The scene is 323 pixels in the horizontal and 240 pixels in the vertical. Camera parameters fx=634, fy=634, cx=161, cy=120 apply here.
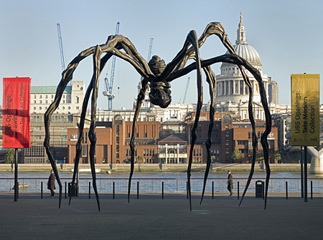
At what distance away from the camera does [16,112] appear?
25.8 meters

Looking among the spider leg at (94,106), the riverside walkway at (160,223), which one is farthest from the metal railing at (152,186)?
the spider leg at (94,106)

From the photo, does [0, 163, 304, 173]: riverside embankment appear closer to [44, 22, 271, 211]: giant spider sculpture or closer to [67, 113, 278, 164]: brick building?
[67, 113, 278, 164]: brick building

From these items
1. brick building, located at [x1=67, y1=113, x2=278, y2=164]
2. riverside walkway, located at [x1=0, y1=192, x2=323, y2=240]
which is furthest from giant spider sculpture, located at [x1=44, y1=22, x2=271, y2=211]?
brick building, located at [x1=67, y1=113, x2=278, y2=164]

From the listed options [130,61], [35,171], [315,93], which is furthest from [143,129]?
[130,61]

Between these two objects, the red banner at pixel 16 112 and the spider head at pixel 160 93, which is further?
the red banner at pixel 16 112

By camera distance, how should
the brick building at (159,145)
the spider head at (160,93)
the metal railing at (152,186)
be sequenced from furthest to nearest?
the brick building at (159,145) < the metal railing at (152,186) < the spider head at (160,93)

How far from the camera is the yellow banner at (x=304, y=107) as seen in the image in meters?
26.4

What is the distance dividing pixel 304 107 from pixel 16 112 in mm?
11901

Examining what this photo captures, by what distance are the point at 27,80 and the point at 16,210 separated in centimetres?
806

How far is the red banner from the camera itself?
1013 inches

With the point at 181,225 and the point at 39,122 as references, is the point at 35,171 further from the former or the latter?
the point at 181,225

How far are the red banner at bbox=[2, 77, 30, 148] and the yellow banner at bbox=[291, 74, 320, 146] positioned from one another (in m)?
11.0

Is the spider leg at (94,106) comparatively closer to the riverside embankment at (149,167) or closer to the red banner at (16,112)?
the red banner at (16,112)

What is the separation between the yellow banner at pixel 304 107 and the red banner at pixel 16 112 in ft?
36.2
